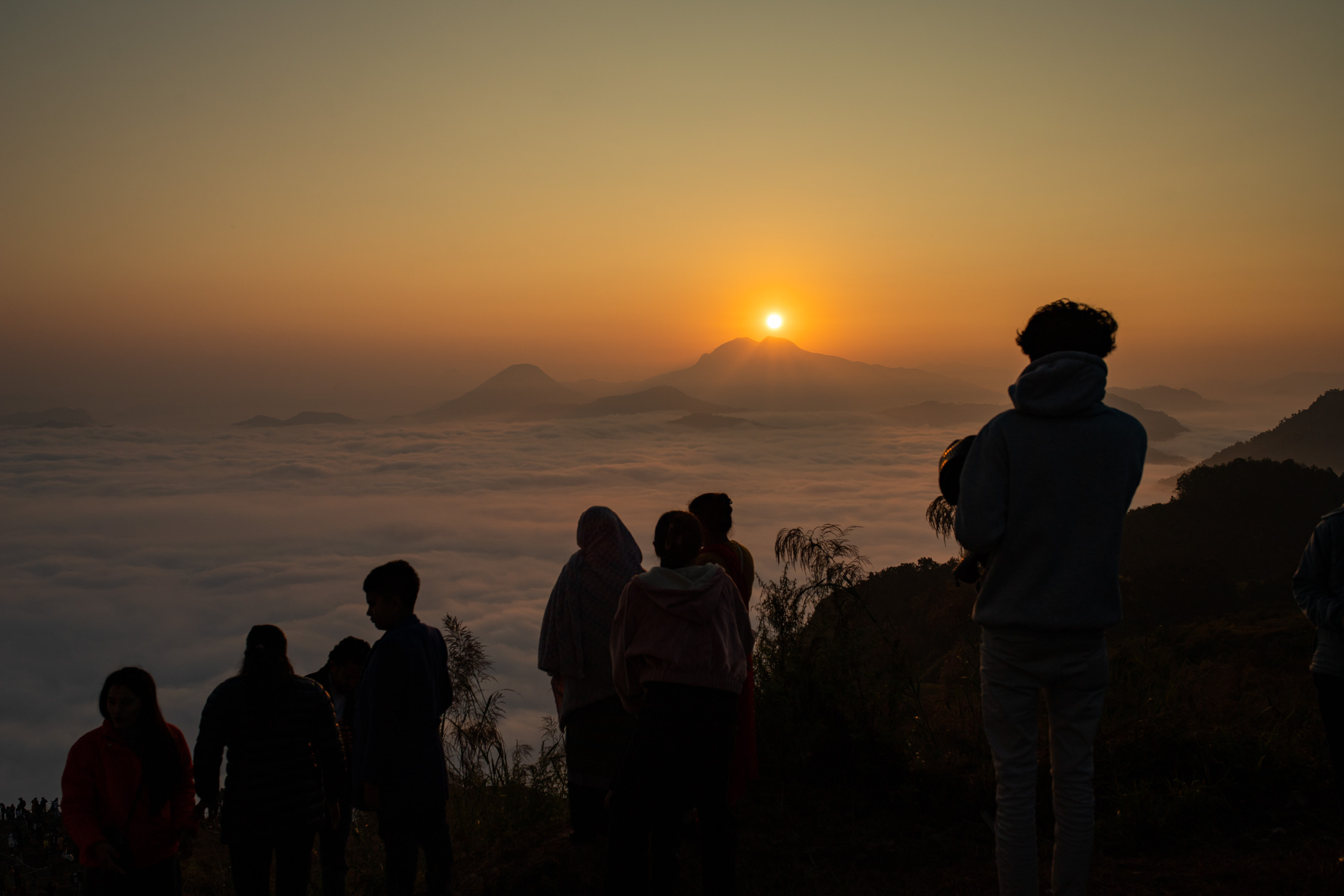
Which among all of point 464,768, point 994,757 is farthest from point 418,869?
point 994,757

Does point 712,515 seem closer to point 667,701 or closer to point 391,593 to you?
point 667,701

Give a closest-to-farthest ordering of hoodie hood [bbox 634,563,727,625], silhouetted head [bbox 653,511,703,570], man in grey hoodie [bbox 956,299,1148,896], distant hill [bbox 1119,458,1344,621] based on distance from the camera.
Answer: man in grey hoodie [bbox 956,299,1148,896] → hoodie hood [bbox 634,563,727,625] → silhouetted head [bbox 653,511,703,570] → distant hill [bbox 1119,458,1344,621]

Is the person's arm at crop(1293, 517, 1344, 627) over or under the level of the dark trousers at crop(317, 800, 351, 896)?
over

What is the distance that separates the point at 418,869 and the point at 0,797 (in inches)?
3807

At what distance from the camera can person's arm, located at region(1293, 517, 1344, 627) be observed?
2.78m

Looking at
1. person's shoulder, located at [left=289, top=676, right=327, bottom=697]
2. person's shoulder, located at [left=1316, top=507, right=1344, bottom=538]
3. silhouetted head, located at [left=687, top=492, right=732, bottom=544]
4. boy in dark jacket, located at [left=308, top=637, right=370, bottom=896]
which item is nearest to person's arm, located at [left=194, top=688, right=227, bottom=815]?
person's shoulder, located at [left=289, top=676, right=327, bottom=697]

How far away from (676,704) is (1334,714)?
228 cm

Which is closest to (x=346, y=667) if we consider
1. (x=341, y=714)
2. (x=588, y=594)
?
(x=341, y=714)

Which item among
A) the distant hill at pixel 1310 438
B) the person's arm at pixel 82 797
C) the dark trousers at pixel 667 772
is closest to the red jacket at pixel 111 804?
the person's arm at pixel 82 797

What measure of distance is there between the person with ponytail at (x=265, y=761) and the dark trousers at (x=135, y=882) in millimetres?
313

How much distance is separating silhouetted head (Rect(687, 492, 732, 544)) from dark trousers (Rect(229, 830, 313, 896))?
2.06m

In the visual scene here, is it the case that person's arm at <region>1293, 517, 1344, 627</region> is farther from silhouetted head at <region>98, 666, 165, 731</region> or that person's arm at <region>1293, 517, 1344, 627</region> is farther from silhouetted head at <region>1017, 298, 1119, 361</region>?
silhouetted head at <region>98, 666, 165, 731</region>

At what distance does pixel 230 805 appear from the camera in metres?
2.91

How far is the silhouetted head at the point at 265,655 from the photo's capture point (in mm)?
2877
